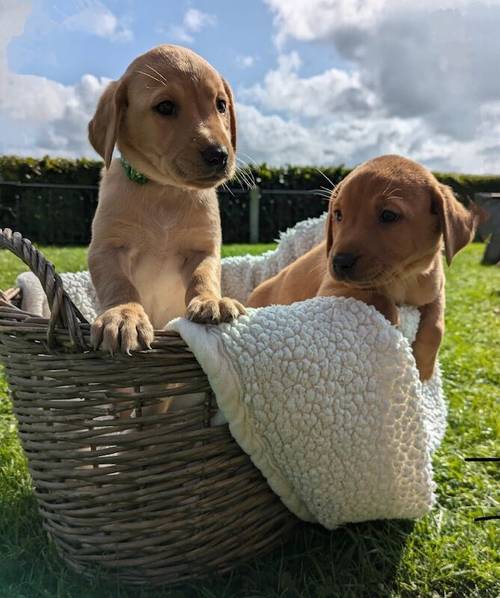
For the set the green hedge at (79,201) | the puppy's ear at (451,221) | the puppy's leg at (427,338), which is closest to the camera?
the puppy's ear at (451,221)

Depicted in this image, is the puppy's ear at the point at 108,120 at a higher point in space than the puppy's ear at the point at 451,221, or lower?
higher

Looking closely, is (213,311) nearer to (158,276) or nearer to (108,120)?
(158,276)

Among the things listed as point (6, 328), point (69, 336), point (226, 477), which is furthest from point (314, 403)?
point (6, 328)

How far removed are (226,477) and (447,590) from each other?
835mm

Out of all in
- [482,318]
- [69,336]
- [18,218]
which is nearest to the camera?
[69,336]

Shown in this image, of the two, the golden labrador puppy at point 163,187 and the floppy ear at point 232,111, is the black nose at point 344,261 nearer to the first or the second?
the golden labrador puppy at point 163,187

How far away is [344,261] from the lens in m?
2.29

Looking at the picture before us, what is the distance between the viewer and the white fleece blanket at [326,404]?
1.99 m

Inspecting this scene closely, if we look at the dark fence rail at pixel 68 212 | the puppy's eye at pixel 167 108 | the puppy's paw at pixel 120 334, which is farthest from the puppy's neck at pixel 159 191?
the dark fence rail at pixel 68 212

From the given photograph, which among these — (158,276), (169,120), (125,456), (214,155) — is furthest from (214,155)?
(125,456)

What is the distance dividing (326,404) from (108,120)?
4.47 ft

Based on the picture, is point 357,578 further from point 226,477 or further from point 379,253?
point 379,253

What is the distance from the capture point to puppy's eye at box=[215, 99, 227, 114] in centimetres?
260

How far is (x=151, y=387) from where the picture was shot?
1.94 meters
